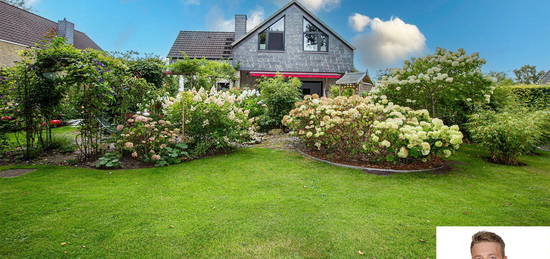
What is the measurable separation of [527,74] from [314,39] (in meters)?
35.8

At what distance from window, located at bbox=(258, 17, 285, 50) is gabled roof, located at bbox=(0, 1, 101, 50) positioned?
46.8ft

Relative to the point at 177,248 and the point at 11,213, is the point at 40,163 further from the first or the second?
the point at 177,248

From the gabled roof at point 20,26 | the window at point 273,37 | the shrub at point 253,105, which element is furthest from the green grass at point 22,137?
the gabled roof at point 20,26

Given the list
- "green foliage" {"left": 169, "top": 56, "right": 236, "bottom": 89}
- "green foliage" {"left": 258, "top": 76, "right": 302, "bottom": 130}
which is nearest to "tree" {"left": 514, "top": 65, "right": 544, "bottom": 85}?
"green foliage" {"left": 169, "top": 56, "right": 236, "bottom": 89}

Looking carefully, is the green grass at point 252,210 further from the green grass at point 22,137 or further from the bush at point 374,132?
the green grass at point 22,137

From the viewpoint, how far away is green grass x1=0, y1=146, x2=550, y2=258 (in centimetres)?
287

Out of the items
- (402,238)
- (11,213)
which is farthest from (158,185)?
(402,238)

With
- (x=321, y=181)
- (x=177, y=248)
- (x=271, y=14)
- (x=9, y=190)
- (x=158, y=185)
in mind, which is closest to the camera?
(x=177, y=248)

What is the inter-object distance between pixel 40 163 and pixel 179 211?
16.0ft

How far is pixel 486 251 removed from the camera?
5.98 ft

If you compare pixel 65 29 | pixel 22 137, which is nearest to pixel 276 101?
pixel 22 137

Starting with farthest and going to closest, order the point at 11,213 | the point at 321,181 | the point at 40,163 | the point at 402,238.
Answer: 1. the point at 40,163
2. the point at 321,181
3. the point at 11,213
4. the point at 402,238

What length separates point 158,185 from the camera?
4992 mm

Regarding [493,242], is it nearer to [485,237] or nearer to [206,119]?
[485,237]
